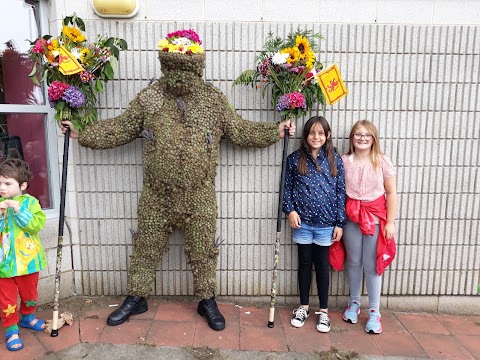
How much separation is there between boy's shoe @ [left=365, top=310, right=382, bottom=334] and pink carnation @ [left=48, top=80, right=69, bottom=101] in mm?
3117

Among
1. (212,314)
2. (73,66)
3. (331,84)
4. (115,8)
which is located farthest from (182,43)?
(212,314)

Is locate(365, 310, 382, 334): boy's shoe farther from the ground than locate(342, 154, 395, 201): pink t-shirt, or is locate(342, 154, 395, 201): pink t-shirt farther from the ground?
locate(342, 154, 395, 201): pink t-shirt

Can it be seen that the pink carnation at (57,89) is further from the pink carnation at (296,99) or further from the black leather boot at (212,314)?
the black leather boot at (212,314)

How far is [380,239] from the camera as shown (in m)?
3.38

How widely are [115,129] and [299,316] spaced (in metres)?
2.20

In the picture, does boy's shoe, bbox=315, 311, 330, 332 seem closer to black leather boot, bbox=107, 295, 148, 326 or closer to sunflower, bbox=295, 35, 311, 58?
black leather boot, bbox=107, 295, 148, 326

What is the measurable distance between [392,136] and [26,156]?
3.23 m

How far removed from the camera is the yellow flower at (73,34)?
3.12 meters

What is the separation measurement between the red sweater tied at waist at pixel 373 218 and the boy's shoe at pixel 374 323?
374 mm

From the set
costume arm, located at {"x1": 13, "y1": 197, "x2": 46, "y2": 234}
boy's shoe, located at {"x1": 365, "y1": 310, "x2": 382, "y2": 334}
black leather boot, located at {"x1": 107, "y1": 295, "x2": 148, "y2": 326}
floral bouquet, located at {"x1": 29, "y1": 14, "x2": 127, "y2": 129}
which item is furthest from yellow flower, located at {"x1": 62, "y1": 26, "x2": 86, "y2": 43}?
boy's shoe, located at {"x1": 365, "y1": 310, "x2": 382, "y2": 334}

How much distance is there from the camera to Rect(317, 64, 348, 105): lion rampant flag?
124 inches

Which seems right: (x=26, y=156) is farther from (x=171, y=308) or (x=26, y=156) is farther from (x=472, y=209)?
(x=472, y=209)

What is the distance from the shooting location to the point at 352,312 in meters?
3.55

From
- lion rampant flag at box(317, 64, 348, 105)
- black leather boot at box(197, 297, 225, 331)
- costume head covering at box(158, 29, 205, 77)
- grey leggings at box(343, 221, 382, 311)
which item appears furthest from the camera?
grey leggings at box(343, 221, 382, 311)
